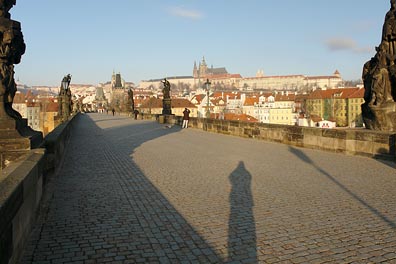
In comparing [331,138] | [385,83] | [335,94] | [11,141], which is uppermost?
[335,94]

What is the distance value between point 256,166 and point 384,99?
13.1 ft

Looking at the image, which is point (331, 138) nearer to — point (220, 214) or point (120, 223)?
point (220, 214)

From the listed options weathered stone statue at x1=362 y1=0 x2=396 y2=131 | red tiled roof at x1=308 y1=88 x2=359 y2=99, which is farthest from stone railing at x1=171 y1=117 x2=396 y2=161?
red tiled roof at x1=308 y1=88 x2=359 y2=99

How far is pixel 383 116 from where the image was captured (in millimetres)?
10219

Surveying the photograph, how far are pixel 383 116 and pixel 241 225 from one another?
23.5 ft

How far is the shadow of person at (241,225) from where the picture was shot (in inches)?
150

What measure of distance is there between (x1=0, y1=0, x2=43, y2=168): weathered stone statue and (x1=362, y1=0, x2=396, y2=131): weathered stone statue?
27.4 ft

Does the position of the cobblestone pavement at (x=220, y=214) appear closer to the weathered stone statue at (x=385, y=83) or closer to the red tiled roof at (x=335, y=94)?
the weathered stone statue at (x=385, y=83)

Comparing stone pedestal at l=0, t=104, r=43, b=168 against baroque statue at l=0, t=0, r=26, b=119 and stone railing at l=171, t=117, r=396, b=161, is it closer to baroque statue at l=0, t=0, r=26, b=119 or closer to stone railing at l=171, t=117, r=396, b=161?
baroque statue at l=0, t=0, r=26, b=119

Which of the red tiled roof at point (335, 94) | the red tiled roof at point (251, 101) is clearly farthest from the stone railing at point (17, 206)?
the red tiled roof at point (251, 101)

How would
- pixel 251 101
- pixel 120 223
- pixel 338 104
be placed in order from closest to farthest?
1. pixel 120 223
2. pixel 338 104
3. pixel 251 101

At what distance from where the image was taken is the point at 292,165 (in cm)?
918

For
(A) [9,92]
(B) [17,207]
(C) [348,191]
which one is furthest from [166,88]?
(B) [17,207]

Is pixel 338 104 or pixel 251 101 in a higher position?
pixel 251 101
